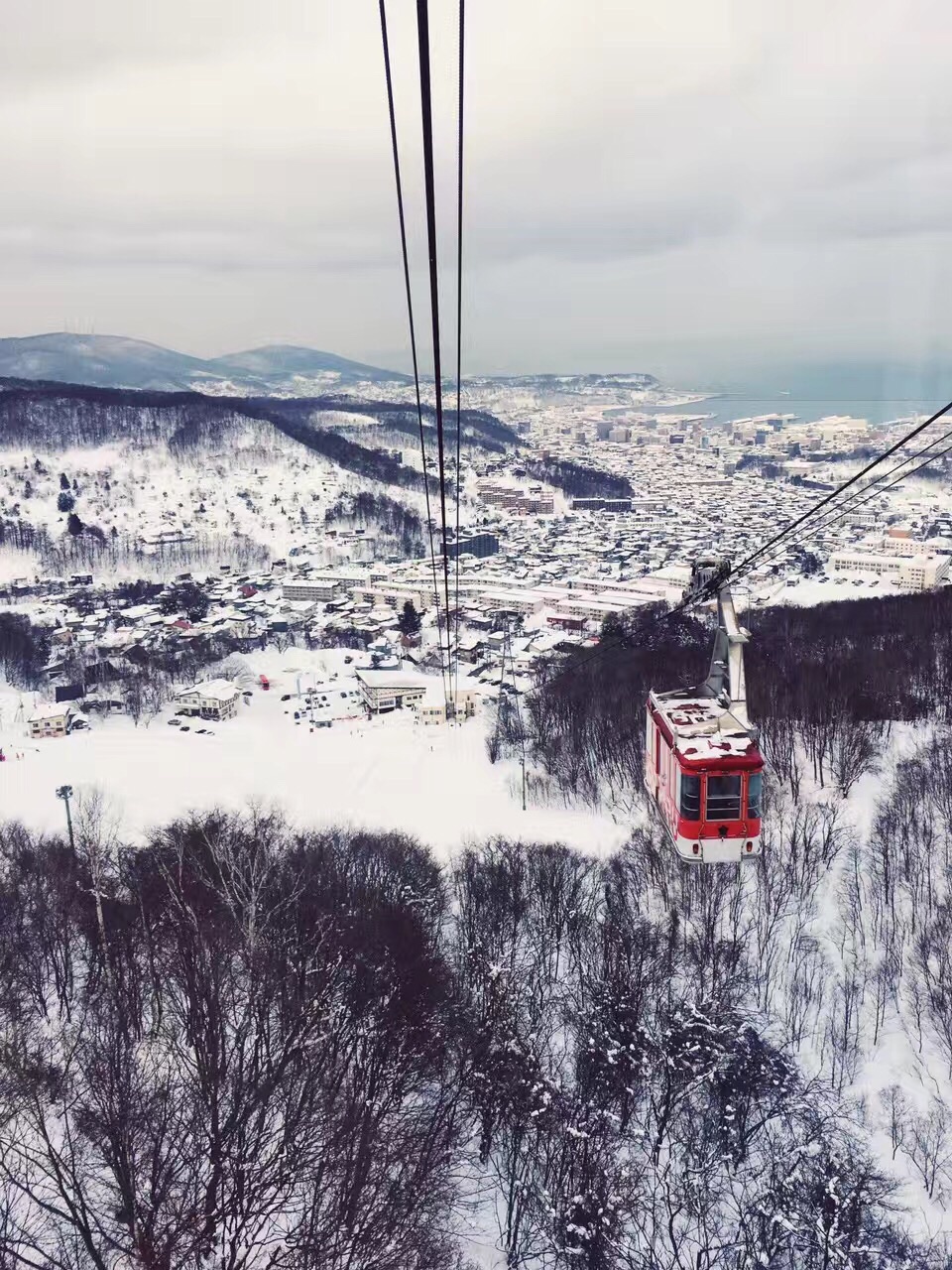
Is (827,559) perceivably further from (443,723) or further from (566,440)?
(566,440)

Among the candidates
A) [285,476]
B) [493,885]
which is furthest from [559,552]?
[493,885]

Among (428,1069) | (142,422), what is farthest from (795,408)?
(428,1069)

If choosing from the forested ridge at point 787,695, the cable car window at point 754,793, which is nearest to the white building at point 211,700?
the forested ridge at point 787,695

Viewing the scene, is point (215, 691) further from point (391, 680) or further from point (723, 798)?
point (723, 798)

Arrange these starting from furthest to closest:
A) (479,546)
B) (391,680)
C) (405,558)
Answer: (479,546) < (405,558) < (391,680)

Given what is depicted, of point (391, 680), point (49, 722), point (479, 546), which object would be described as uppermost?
point (479, 546)

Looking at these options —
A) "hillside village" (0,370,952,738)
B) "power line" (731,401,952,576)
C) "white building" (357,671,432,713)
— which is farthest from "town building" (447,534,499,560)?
A: "power line" (731,401,952,576)

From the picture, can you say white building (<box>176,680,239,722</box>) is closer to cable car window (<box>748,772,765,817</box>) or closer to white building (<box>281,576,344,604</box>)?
white building (<box>281,576,344,604</box>)
